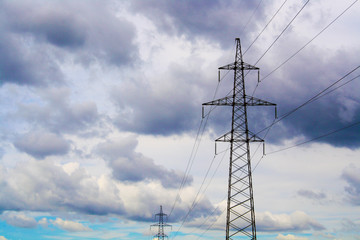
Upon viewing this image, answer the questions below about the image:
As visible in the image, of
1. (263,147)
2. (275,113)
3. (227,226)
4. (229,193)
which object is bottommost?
(227,226)

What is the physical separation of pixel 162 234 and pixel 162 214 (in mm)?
5414

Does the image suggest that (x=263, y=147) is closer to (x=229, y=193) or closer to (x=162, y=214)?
(x=229, y=193)

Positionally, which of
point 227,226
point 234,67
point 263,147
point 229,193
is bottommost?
point 227,226

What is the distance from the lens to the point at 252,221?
156 feet

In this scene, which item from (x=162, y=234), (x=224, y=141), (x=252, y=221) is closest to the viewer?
(x=252, y=221)

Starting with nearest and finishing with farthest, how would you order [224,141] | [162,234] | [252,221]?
[252,221], [224,141], [162,234]

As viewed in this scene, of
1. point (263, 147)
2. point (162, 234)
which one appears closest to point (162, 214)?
point (162, 234)

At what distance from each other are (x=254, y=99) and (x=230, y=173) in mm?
8919

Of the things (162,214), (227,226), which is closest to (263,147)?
(227,226)

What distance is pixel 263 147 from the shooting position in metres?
52.1

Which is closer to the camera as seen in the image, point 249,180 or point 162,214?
point 249,180

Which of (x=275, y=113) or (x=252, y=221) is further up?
(x=275, y=113)

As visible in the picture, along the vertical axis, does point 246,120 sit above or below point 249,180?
above

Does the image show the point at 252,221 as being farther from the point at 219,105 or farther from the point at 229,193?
the point at 219,105
